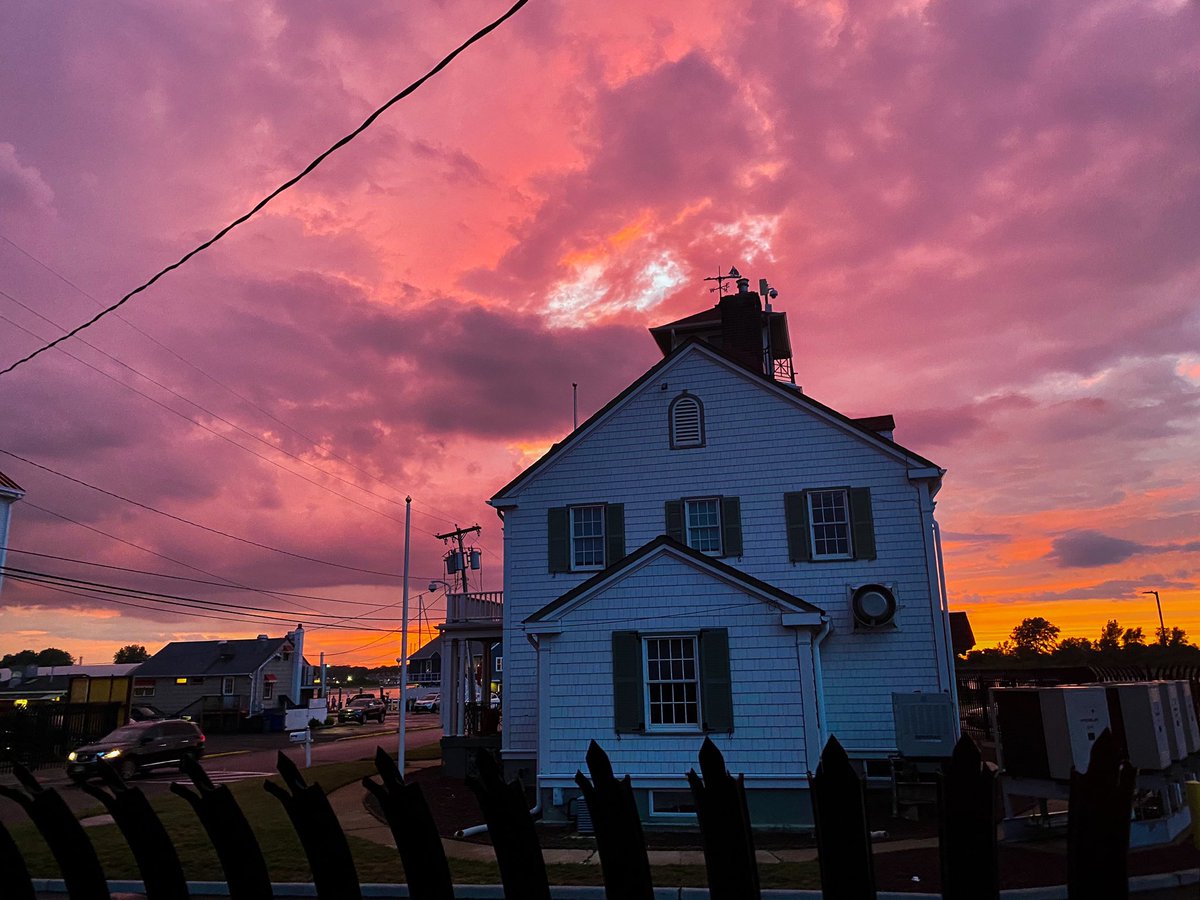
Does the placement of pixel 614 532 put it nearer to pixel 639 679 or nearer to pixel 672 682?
pixel 639 679

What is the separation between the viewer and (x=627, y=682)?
16.8 meters

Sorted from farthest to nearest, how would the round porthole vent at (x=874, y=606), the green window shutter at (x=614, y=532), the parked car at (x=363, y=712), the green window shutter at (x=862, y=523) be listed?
1. the parked car at (x=363, y=712)
2. the green window shutter at (x=614, y=532)
3. the green window shutter at (x=862, y=523)
4. the round porthole vent at (x=874, y=606)

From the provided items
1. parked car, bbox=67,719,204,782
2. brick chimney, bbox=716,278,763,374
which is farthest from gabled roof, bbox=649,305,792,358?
parked car, bbox=67,719,204,782

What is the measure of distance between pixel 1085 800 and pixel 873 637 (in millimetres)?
17518

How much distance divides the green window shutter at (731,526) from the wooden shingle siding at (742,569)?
6.3 inches

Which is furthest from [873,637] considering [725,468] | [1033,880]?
[1033,880]

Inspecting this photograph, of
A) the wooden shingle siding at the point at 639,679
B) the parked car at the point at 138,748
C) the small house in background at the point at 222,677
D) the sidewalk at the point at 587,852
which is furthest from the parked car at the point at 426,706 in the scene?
the wooden shingle siding at the point at 639,679

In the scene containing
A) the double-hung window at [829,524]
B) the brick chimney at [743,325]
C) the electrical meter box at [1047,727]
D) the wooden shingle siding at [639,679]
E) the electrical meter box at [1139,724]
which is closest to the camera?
the electrical meter box at [1047,727]

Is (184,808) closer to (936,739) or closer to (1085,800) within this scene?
(936,739)

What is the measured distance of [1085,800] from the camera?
7.62ft

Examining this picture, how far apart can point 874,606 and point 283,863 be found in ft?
41.7

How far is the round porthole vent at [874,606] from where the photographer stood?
60.5 feet

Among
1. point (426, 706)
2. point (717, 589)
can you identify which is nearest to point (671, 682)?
point (717, 589)

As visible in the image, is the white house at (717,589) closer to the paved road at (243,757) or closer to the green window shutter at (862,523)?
the green window shutter at (862,523)
